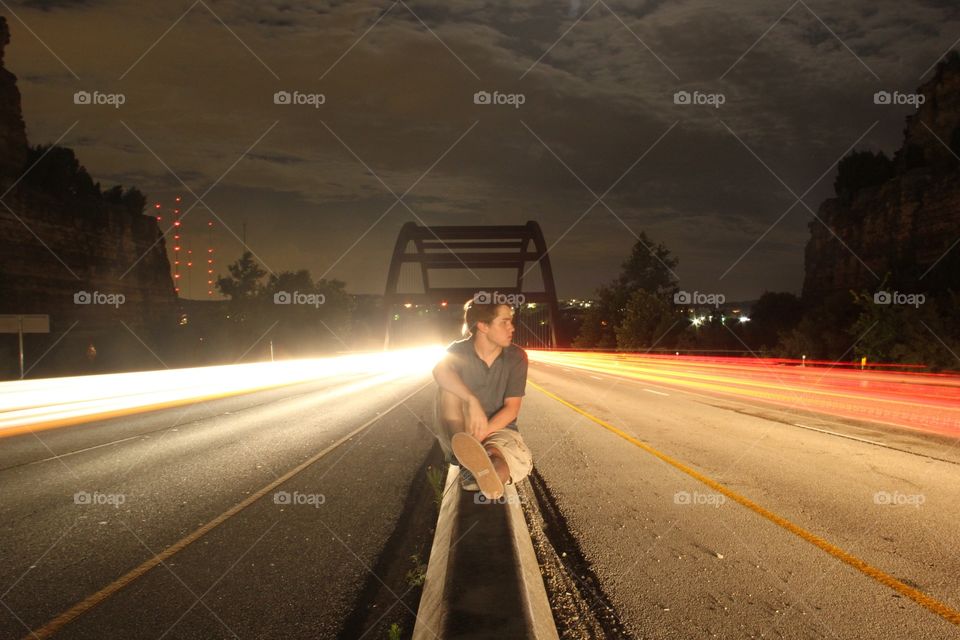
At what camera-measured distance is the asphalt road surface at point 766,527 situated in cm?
374

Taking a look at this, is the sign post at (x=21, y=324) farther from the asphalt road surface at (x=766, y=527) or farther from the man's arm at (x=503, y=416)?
the man's arm at (x=503, y=416)

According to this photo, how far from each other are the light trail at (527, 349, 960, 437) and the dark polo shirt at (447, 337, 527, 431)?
402 inches

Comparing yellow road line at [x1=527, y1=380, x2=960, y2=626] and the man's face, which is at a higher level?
the man's face

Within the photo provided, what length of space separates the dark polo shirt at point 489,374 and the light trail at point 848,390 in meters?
10.2

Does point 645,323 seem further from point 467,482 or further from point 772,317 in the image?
point 467,482

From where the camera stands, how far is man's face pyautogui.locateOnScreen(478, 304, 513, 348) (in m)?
5.00

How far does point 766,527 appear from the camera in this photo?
5496mm

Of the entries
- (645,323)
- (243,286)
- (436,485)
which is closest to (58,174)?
(243,286)

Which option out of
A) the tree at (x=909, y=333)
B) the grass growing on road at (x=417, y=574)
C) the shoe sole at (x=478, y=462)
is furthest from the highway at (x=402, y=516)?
the tree at (x=909, y=333)

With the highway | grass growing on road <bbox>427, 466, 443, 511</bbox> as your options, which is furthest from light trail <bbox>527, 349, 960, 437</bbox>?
grass growing on road <bbox>427, 466, 443, 511</bbox>

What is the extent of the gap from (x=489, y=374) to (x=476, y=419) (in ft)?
1.33

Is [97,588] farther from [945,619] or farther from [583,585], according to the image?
[945,619]

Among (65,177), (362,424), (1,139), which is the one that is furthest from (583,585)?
(65,177)

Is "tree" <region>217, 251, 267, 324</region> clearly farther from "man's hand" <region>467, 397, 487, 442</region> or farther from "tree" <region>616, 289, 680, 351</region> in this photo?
"man's hand" <region>467, 397, 487, 442</region>
